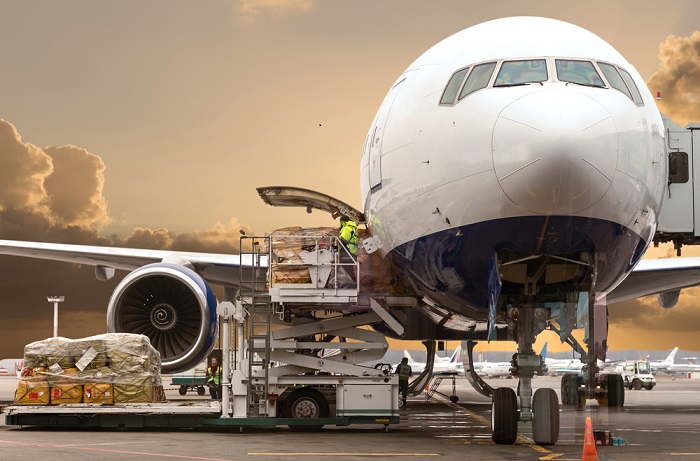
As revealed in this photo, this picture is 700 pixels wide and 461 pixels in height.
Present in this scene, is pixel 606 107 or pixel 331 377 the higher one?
pixel 606 107

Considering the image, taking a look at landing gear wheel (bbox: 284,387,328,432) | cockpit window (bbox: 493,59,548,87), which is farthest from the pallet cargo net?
cockpit window (bbox: 493,59,548,87)

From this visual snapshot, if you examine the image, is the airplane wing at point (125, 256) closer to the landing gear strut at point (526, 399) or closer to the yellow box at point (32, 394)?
the yellow box at point (32, 394)

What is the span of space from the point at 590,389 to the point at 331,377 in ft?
13.6

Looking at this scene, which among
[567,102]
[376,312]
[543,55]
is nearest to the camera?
[567,102]

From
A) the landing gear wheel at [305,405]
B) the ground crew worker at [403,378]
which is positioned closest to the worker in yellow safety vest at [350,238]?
the landing gear wheel at [305,405]

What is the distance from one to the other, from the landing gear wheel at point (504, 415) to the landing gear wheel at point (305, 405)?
337cm

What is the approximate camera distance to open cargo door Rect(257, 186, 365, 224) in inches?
619

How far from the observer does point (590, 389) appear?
11.6m

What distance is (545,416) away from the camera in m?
11.7

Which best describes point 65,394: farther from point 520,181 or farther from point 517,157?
point 517,157

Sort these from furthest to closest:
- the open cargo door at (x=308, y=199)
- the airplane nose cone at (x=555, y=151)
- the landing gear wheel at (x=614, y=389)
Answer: the landing gear wheel at (x=614, y=389) → the open cargo door at (x=308, y=199) → the airplane nose cone at (x=555, y=151)

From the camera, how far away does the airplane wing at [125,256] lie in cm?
1848

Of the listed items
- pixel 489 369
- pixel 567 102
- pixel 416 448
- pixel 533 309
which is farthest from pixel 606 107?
pixel 489 369

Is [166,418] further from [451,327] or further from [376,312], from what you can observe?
[451,327]
